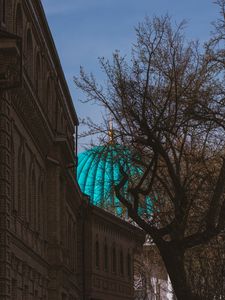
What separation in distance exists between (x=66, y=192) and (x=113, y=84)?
1387 cm

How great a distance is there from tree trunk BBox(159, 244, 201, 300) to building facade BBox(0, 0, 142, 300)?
159 inches

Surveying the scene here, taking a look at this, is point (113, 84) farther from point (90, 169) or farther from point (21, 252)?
point (90, 169)

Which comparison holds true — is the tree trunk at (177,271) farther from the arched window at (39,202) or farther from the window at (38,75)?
the window at (38,75)

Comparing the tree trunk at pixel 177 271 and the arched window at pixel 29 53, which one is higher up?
the arched window at pixel 29 53

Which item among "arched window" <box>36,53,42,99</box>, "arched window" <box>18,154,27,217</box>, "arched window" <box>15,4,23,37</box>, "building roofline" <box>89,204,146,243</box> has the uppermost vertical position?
"building roofline" <box>89,204,146,243</box>

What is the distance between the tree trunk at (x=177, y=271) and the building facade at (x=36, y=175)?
404 centimetres

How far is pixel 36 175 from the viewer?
32.5 meters

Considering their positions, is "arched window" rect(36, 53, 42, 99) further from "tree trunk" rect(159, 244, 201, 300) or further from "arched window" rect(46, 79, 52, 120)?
"tree trunk" rect(159, 244, 201, 300)

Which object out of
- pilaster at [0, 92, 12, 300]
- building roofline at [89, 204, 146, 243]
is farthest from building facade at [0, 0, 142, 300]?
Answer: building roofline at [89, 204, 146, 243]

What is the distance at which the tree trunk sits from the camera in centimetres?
2758

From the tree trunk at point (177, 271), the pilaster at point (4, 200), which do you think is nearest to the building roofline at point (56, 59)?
the pilaster at point (4, 200)

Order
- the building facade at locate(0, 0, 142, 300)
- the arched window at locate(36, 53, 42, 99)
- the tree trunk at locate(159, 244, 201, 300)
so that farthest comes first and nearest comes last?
the arched window at locate(36, 53, 42, 99) → the tree trunk at locate(159, 244, 201, 300) → the building facade at locate(0, 0, 142, 300)

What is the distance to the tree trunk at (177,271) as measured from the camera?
27.6 metres

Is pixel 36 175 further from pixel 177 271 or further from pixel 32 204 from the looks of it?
pixel 177 271
